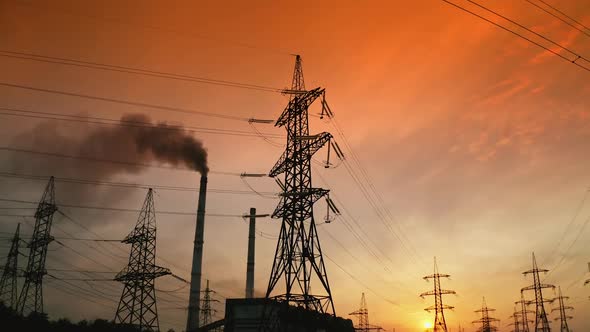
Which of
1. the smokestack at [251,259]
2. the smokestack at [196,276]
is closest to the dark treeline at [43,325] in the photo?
the smokestack at [196,276]

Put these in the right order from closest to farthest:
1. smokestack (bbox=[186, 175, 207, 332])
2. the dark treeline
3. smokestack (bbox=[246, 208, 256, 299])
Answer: the dark treeline, smokestack (bbox=[186, 175, 207, 332]), smokestack (bbox=[246, 208, 256, 299])

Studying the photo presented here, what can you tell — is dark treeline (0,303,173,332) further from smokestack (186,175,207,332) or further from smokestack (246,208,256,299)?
smokestack (246,208,256,299)

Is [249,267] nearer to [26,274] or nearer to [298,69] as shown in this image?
[26,274]

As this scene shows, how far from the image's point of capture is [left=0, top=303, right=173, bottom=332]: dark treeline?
38375 millimetres

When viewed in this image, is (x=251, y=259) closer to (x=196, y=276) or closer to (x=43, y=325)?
(x=196, y=276)

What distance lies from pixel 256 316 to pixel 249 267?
2408 centimetres

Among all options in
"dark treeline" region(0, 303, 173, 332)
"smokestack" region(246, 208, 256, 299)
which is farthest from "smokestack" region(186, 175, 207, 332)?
"smokestack" region(246, 208, 256, 299)

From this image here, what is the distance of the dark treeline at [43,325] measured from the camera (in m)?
38.4

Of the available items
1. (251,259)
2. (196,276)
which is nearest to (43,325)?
(196,276)

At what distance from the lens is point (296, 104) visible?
120 ft

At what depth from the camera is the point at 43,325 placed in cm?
4100

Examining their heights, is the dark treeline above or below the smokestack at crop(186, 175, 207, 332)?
below

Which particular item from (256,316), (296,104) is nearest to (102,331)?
(256,316)

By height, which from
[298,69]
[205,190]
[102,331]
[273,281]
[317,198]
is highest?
[298,69]
